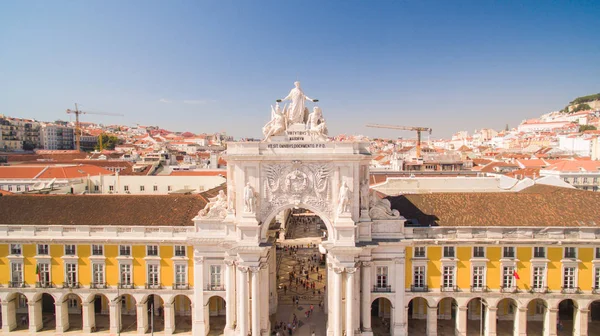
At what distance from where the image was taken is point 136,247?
111 ft

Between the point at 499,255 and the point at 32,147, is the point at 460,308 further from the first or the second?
the point at 32,147

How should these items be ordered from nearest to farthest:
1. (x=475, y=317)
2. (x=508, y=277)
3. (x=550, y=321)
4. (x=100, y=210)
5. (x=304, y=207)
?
(x=304, y=207) < (x=550, y=321) < (x=508, y=277) < (x=100, y=210) < (x=475, y=317)

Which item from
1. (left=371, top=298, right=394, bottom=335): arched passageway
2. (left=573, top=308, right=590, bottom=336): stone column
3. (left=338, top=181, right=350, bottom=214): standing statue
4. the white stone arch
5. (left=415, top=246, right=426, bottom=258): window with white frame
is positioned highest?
(left=338, top=181, right=350, bottom=214): standing statue

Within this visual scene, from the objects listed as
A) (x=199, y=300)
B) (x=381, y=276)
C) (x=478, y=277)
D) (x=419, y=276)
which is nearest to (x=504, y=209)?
(x=478, y=277)

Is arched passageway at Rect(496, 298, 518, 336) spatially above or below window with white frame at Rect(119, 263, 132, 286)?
below

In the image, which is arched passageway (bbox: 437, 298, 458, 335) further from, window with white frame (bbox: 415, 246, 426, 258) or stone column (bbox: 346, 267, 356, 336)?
stone column (bbox: 346, 267, 356, 336)

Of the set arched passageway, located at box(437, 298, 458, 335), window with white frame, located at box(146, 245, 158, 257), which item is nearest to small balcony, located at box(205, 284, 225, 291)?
window with white frame, located at box(146, 245, 158, 257)

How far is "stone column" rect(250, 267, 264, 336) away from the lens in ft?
102

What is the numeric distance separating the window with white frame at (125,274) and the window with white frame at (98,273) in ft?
5.26

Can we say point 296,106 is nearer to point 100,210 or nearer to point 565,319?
point 100,210

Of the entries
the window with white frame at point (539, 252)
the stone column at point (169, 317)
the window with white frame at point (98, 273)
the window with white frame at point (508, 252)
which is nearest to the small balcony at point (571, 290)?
the window with white frame at point (539, 252)

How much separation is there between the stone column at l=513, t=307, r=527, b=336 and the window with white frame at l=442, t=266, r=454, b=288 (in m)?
5.66

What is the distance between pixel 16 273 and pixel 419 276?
33.6m

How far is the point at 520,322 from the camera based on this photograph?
1282 inches
